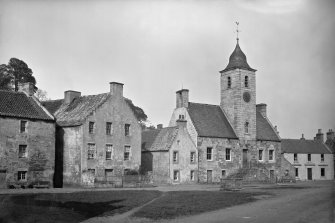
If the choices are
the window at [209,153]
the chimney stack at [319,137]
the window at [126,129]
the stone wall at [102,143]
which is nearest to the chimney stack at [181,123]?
the window at [209,153]

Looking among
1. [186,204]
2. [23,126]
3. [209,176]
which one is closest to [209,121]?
[209,176]

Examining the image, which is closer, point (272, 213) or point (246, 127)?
point (272, 213)

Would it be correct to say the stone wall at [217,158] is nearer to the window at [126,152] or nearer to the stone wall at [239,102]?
the stone wall at [239,102]

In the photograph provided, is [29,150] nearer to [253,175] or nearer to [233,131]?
[233,131]

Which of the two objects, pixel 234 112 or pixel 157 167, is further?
pixel 234 112

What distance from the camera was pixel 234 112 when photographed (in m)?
63.3

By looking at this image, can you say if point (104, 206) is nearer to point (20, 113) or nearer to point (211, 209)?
point (211, 209)

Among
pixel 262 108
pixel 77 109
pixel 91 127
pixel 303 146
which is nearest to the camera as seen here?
pixel 91 127

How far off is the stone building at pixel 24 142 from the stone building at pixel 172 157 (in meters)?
14.3

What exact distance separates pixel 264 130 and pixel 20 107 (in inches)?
1460

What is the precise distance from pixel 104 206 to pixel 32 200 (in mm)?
5768

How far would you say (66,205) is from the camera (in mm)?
29078

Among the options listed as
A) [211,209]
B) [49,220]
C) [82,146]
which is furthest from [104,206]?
[82,146]

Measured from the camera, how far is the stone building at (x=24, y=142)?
4188 cm
